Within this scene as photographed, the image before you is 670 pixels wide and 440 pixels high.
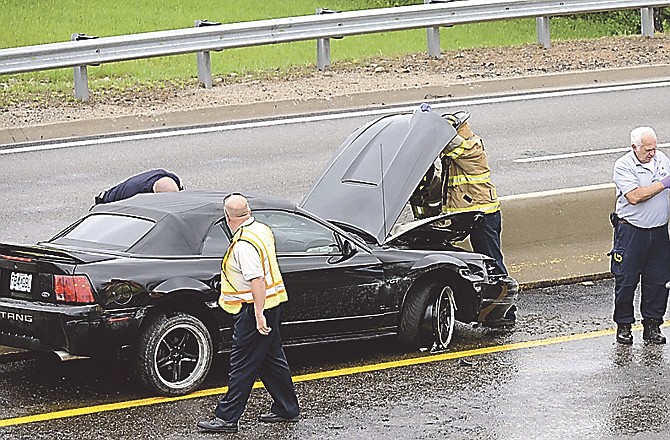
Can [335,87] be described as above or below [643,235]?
above

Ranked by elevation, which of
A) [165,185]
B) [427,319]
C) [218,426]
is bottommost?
[218,426]

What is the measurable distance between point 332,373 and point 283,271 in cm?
88

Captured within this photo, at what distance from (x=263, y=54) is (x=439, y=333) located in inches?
608

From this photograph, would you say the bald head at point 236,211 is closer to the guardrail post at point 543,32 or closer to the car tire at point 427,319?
the car tire at point 427,319

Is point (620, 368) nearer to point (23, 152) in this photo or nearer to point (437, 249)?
point (437, 249)

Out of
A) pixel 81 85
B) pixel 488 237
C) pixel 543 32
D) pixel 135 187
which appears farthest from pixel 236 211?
pixel 543 32

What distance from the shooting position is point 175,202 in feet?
31.1

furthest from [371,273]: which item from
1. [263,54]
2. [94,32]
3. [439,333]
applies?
[94,32]

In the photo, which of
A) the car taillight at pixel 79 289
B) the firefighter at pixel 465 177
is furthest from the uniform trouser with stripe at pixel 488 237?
the car taillight at pixel 79 289

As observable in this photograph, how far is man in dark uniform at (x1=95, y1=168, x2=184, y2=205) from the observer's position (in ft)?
34.6

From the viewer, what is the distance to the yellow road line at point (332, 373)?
845 centimetres

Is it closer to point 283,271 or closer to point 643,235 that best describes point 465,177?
point 643,235

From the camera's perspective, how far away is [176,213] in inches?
364

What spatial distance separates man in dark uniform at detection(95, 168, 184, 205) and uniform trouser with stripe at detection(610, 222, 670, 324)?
3695mm
